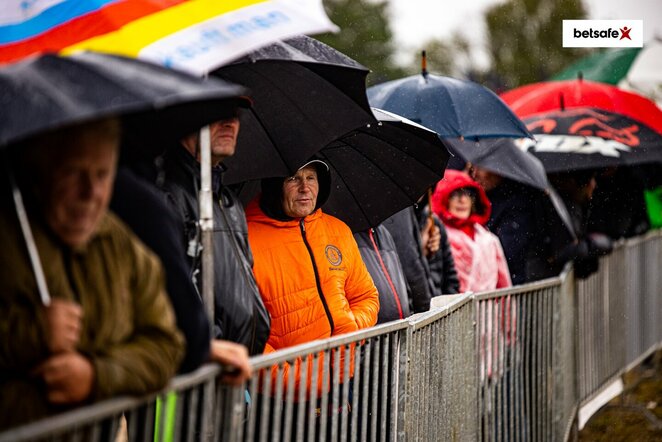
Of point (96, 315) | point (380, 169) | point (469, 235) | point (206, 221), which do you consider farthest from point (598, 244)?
point (96, 315)

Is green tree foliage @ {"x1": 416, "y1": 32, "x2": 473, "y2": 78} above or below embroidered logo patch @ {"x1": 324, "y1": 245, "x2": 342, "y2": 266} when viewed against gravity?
above

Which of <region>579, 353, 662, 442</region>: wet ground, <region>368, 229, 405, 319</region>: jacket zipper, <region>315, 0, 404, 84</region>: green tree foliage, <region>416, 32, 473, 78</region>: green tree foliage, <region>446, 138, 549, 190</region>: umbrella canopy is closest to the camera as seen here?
<region>368, 229, 405, 319</region>: jacket zipper

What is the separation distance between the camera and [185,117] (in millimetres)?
3629

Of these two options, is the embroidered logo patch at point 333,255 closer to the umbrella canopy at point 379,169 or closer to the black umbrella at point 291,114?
the black umbrella at point 291,114

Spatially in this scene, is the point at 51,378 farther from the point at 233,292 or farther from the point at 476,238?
the point at 476,238

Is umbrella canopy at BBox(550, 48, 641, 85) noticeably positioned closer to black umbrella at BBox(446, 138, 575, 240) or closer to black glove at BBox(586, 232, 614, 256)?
black glove at BBox(586, 232, 614, 256)

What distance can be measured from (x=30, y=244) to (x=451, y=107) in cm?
572

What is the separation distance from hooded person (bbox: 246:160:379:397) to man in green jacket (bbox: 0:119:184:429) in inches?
89.4

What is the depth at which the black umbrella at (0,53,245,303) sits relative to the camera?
246 cm

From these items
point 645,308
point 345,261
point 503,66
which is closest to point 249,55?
point 345,261

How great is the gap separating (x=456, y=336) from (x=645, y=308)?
7616 mm

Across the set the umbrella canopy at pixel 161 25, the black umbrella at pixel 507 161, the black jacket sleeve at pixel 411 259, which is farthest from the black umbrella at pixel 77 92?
the black umbrella at pixel 507 161

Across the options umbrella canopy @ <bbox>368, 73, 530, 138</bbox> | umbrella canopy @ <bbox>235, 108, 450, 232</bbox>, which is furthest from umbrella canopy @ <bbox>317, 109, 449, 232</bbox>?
umbrella canopy @ <bbox>368, 73, 530, 138</bbox>

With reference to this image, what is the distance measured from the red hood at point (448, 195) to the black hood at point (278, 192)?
99.8 inches
